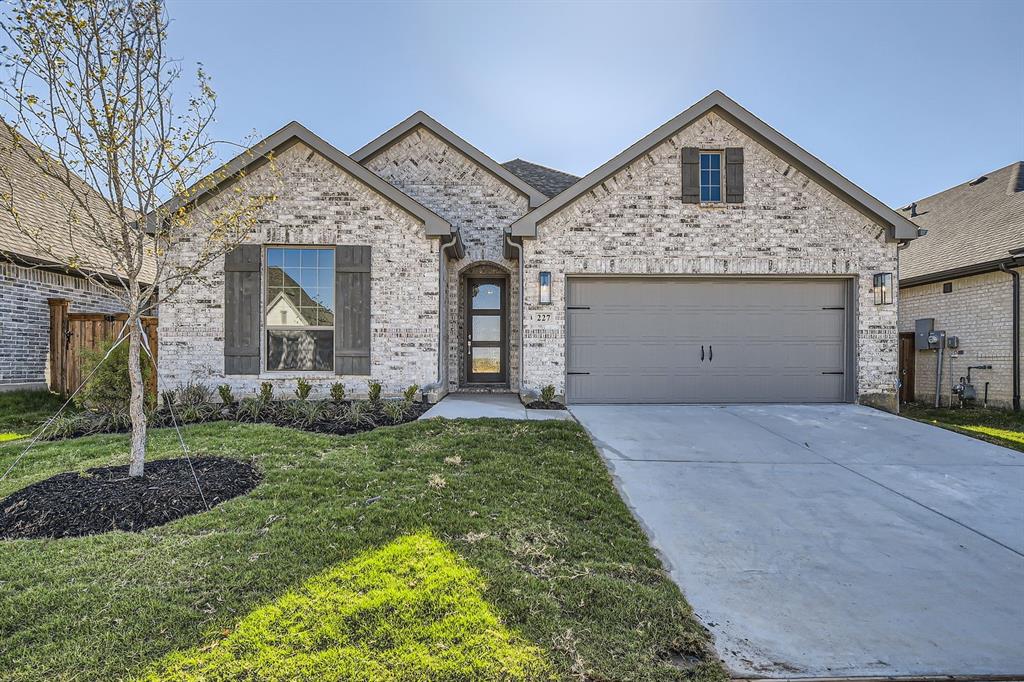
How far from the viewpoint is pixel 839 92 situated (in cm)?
945

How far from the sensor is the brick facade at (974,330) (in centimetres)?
941

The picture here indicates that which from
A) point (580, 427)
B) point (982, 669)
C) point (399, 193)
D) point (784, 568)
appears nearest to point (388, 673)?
point (784, 568)

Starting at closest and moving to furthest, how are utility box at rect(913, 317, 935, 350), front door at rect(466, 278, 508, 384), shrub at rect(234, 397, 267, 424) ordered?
shrub at rect(234, 397, 267, 424)
front door at rect(466, 278, 508, 384)
utility box at rect(913, 317, 935, 350)

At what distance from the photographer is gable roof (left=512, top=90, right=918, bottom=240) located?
8039mm

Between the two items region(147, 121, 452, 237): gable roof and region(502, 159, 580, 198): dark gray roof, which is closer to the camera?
region(147, 121, 452, 237): gable roof

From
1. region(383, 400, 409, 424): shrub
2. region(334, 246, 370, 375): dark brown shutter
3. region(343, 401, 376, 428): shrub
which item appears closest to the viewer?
region(343, 401, 376, 428): shrub

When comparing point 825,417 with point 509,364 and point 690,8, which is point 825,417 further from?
point 690,8

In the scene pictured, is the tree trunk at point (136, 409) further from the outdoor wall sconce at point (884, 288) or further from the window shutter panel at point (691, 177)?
the outdoor wall sconce at point (884, 288)

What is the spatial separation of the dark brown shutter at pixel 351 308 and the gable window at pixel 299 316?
16 centimetres

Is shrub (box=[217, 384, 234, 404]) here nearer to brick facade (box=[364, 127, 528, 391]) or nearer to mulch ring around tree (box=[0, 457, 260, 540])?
mulch ring around tree (box=[0, 457, 260, 540])

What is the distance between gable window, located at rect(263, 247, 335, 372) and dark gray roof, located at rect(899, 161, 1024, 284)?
42.3 ft

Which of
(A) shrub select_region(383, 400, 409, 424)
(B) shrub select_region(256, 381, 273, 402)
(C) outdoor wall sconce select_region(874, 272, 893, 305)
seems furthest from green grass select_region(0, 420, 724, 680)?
(C) outdoor wall sconce select_region(874, 272, 893, 305)

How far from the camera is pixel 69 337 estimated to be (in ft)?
31.3

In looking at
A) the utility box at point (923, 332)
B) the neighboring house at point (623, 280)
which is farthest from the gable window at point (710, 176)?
the utility box at point (923, 332)
